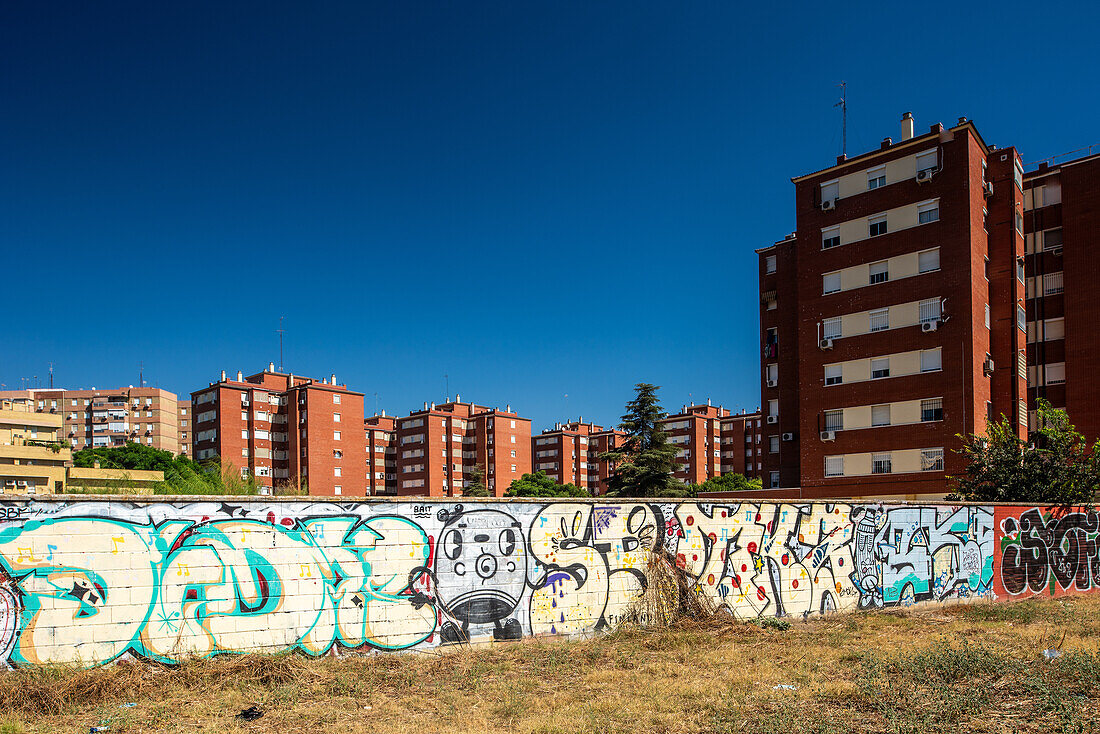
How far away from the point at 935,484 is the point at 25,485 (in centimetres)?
7322

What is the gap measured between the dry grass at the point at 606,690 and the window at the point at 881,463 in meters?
29.7

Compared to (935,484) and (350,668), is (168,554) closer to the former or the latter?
(350,668)

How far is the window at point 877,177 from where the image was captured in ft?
137

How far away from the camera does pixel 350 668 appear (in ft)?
33.2

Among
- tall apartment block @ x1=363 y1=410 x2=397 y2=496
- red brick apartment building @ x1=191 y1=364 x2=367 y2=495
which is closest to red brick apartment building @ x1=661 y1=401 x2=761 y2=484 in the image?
tall apartment block @ x1=363 y1=410 x2=397 y2=496

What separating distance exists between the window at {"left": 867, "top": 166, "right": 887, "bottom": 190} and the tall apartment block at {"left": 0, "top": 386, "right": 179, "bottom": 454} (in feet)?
388

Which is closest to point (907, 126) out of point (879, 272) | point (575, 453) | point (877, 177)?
point (877, 177)

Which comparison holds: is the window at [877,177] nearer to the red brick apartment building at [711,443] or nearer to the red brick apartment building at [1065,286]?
the red brick apartment building at [1065,286]

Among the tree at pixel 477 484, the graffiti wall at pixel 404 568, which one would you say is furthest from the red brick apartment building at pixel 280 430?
the graffiti wall at pixel 404 568

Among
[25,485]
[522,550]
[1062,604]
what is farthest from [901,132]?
[25,485]

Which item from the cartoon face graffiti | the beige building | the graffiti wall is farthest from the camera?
the beige building

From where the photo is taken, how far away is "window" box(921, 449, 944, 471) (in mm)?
38500

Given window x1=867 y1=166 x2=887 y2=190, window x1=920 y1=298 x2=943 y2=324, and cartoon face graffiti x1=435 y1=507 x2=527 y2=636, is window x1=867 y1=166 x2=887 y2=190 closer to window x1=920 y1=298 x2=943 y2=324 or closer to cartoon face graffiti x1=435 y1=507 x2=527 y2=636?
window x1=920 y1=298 x2=943 y2=324

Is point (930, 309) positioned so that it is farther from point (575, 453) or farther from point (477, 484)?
point (575, 453)
